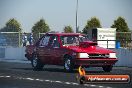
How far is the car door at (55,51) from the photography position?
17734 mm

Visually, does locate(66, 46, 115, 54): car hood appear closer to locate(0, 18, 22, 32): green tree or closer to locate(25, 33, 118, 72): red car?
locate(25, 33, 118, 72): red car

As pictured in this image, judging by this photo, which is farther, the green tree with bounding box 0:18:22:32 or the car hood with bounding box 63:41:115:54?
the green tree with bounding box 0:18:22:32

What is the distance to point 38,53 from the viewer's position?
62.3 feet

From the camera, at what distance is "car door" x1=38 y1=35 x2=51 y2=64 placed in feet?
60.5

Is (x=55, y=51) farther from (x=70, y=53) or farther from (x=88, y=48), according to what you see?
(x=88, y=48)

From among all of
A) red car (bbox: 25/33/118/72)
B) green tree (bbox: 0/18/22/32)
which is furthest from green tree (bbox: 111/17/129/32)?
red car (bbox: 25/33/118/72)

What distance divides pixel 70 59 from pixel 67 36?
1.50 metres

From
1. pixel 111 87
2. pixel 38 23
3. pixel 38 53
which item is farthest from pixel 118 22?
pixel 111 87

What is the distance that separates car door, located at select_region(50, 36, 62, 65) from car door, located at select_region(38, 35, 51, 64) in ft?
0.76

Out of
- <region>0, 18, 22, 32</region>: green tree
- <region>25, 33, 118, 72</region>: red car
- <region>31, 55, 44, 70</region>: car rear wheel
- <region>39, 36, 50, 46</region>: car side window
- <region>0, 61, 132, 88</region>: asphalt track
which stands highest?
<region>0, 18, 22, 32</region>: green tree

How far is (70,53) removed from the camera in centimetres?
1698

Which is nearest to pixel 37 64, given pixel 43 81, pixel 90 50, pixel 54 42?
pixel 54 42

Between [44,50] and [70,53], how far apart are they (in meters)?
1.87

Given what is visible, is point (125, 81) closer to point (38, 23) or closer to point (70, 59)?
point (70, 59)
